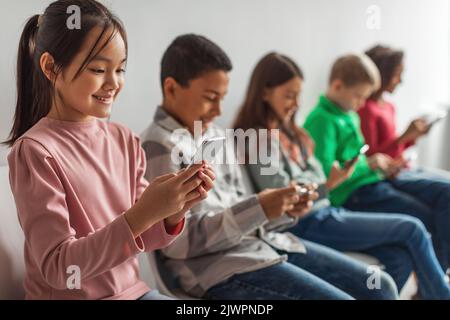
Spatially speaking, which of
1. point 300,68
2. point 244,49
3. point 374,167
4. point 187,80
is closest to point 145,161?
point 187,80

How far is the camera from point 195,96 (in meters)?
1.18

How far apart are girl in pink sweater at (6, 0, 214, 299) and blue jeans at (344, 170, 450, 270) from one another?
2.87 ft

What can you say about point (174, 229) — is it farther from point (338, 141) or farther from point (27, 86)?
point (338, 141)

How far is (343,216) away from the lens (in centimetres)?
150

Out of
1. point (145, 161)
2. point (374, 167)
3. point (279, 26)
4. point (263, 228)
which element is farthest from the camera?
point (374, 167)

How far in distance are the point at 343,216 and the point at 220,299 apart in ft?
1.61

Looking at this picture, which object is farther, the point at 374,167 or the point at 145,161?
the point at 374,167

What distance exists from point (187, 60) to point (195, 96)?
0.23 ft

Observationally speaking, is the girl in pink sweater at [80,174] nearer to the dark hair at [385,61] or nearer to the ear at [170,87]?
the ear at [170,87]

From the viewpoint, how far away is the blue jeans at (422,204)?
168 centimetres

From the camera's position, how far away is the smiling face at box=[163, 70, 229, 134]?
3.84 ft

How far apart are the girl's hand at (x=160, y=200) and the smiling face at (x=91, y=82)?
170 mm

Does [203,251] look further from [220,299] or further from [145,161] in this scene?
[145,161]
